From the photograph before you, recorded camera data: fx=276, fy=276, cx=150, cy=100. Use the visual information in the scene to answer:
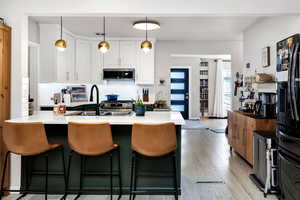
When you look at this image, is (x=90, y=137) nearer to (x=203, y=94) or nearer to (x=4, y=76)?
(x=4, y=76)

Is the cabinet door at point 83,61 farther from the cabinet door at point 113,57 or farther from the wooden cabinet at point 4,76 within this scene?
the wooden cabinet at point 4,76

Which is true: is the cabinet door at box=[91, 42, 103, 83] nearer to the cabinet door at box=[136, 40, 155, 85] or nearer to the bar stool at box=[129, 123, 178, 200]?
the cabinet door at box=[136, 40, 155, 85]

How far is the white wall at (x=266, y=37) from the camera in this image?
13.8 ft

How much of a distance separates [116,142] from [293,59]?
6.79ft

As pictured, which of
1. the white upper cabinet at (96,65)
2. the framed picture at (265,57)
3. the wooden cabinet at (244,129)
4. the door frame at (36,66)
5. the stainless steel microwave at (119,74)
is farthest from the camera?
the white upper cabinet at (96,65)

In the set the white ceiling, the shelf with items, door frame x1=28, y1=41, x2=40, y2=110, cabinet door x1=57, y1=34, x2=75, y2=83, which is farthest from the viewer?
the shelf with items

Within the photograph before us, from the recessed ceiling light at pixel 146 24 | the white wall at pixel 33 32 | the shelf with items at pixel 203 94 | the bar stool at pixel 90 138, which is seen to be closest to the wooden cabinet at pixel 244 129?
the recessed ceiling light at pixel 146 24

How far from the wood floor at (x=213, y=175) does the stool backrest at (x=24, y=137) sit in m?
0.70

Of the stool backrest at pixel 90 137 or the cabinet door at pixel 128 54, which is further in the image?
the cabinet door at pixel 128 54

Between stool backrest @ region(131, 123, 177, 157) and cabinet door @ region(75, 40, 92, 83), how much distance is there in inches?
171

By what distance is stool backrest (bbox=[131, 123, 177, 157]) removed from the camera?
276 centimetres

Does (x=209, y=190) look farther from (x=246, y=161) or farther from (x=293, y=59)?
(x=293, y=59)

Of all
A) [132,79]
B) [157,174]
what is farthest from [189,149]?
[157,174]

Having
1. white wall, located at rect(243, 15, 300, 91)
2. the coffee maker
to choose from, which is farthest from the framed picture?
the coffee maker
